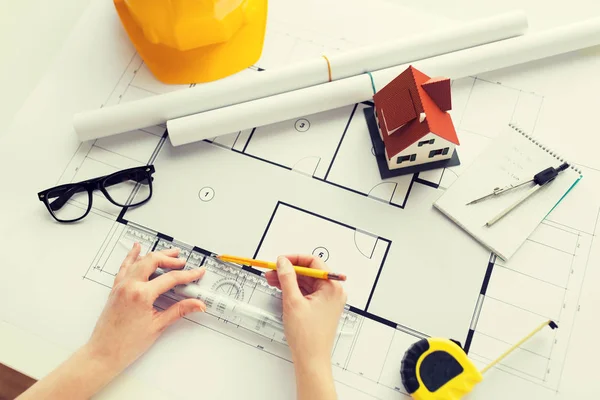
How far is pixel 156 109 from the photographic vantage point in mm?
925

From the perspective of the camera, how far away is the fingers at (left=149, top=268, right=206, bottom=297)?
2.60 ft

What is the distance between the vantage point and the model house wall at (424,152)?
0.84 metres

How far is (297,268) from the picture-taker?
792mm

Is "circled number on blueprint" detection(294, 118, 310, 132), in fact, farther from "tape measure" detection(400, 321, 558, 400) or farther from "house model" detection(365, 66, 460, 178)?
"tape measure" detection(400, 321, 558, 400)

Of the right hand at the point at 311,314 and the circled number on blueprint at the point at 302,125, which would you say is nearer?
the right hand at the point at 311,314

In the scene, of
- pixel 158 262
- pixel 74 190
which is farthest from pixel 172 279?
pixel 74 190

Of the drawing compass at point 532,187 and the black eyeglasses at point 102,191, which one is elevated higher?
the drawing compass at point 532,187

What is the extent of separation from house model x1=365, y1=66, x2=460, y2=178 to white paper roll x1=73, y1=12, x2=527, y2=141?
0.09m

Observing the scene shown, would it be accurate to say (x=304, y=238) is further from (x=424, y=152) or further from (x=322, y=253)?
(x=424, y=152)

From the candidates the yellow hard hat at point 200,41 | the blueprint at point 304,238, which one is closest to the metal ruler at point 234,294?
the blueprint at point 304,238

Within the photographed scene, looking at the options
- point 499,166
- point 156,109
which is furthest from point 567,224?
point 156,109

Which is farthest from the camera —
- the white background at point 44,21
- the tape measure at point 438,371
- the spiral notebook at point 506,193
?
the white background at point 44,21

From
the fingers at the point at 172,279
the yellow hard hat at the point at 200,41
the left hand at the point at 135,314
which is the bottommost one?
the left hand at the point at 135,314

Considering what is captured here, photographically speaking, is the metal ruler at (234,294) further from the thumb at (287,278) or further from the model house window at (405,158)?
the model house window at (405,158)
